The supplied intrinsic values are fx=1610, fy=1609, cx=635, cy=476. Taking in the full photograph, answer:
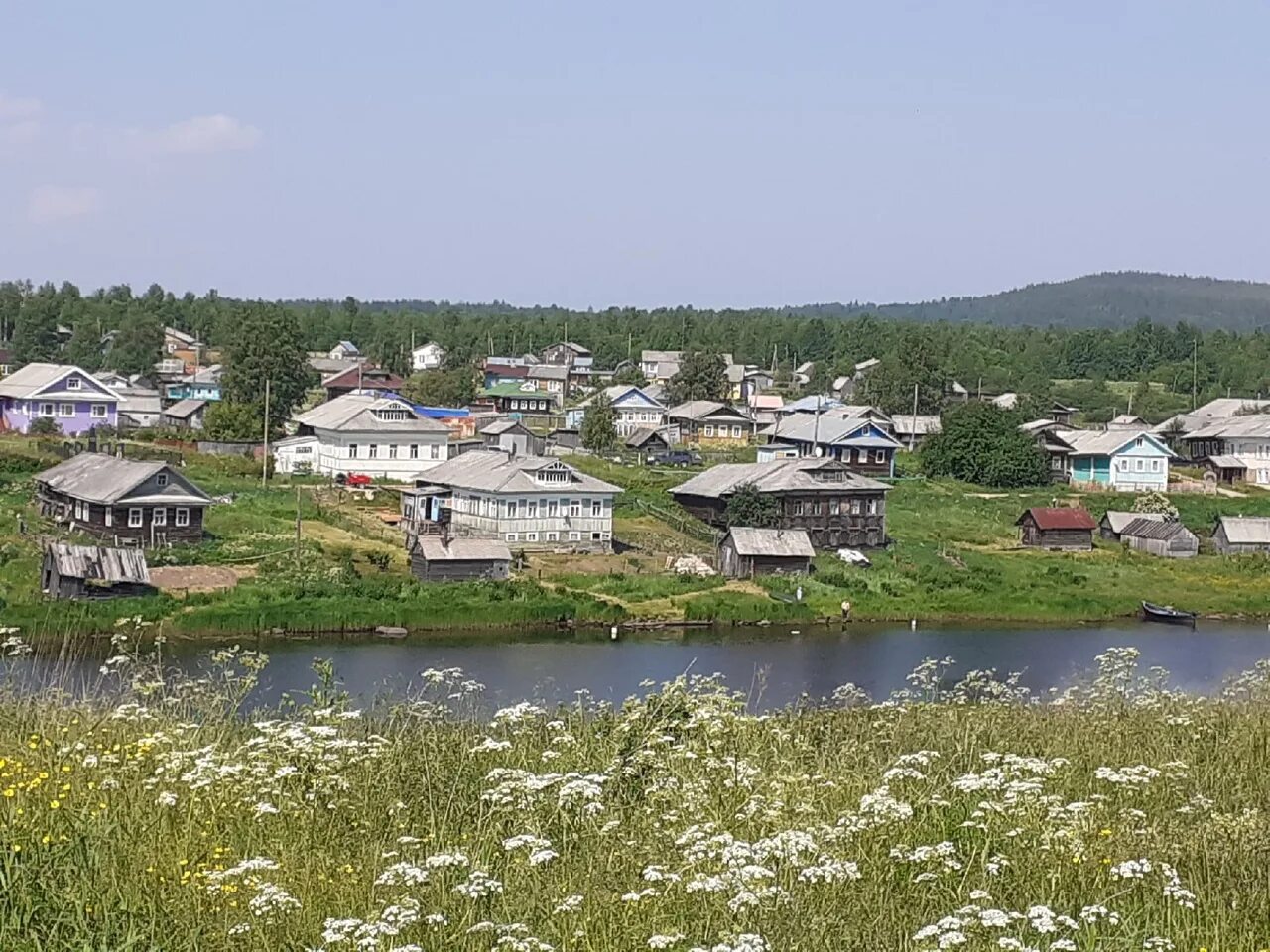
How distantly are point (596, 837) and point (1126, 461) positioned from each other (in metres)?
42.3

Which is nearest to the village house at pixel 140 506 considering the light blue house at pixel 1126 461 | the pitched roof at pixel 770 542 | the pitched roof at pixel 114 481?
the pitched roof at pixel 114 481

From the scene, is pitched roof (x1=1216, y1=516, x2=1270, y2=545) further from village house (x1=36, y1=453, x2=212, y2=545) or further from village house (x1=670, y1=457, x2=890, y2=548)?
village house (x1=36, y1=453, x2=212, y2=545)

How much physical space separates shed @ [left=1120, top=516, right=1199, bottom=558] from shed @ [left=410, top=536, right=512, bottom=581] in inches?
591

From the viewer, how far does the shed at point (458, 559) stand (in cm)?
2711

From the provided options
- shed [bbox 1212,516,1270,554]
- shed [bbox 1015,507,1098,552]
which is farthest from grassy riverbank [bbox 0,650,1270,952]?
shed [bbox 1212,516,1270,554]

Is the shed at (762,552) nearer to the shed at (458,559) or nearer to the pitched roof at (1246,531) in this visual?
the shed at (458,559)

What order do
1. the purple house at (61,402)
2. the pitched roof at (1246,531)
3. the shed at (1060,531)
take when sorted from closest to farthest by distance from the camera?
1. the shed at (1060,531)
2. the pitched roof at (1246,531)
3. the purple house at (61,402)

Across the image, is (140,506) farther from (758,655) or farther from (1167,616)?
(1167,616)

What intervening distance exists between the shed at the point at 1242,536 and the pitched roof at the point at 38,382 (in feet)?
95.4

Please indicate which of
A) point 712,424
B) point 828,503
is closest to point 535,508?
point 828,503

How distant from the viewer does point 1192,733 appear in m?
7.61

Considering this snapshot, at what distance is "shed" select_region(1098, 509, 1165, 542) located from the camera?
3591cm

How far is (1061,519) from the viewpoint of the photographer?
35125mm

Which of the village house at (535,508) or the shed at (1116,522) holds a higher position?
the village house at (535,508)
